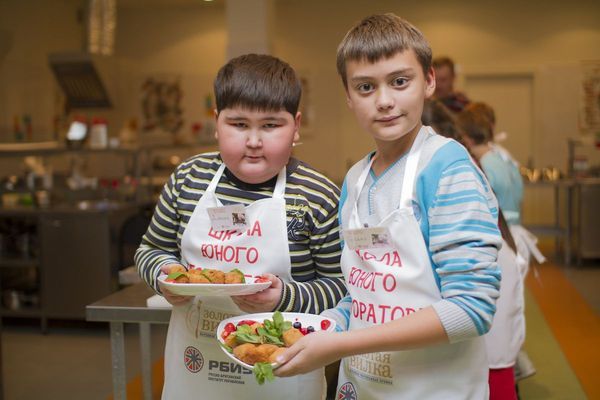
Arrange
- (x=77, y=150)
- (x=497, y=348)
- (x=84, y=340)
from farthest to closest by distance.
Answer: (x=77, y=150) → (x=84, y=340) → (x=497, y=348)

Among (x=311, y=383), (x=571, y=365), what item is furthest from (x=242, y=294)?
(x=571, y=365)

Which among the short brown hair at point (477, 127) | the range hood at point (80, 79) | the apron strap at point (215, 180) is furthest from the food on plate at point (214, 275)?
the range hood at point (80, 79)

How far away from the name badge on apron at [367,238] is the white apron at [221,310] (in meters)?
0.26

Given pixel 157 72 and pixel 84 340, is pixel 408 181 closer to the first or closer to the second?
pixel 84 340

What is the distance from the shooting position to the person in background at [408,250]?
108 centimetres

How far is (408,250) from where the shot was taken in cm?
117

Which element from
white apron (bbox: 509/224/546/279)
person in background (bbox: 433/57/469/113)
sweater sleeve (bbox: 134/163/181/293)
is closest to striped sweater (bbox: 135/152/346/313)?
sweater sleeve (bbox: 134/163/181/293)

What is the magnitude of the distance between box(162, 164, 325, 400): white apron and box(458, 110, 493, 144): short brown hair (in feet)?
6.20

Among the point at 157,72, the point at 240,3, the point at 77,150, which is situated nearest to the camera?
the point at 77,150

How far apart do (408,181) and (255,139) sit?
0.36 meters

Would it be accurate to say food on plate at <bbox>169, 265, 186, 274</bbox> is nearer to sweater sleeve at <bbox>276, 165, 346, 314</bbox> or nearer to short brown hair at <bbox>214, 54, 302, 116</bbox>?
sweater sleeve at <bbox>276, 165, 346, 314</bbox>

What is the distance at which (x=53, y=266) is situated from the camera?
4.64 m

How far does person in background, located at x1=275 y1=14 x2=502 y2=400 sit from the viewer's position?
3.55 ft

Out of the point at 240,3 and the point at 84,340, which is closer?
the point at 84,340
